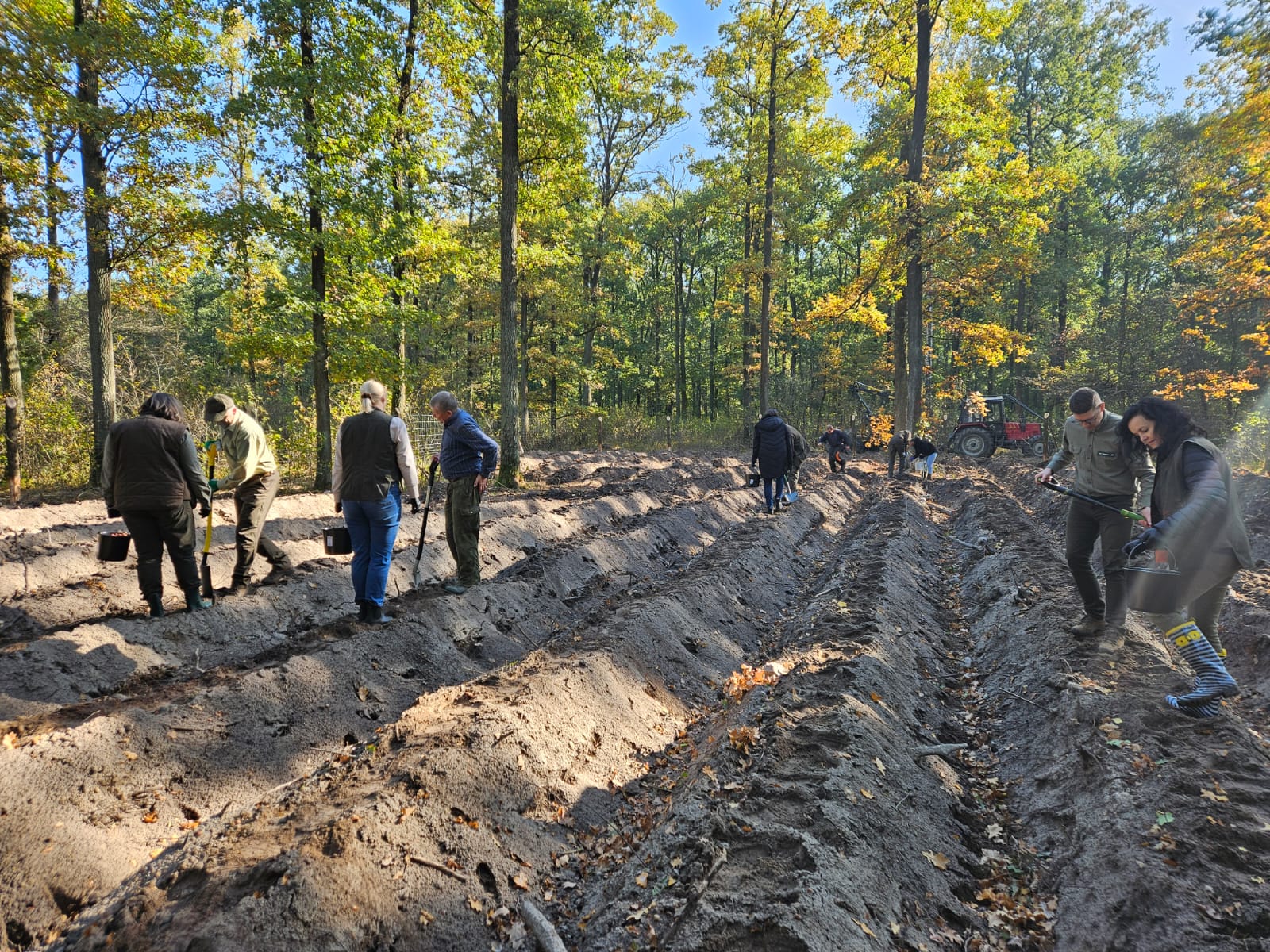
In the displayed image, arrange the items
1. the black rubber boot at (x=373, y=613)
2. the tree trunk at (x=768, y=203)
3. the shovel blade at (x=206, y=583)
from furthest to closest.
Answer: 1. the tree trunk at (x=768, y=203)
2. the shovel blade at (x=206, y=583)
3. the black rubber boot at (x=373, y=613)

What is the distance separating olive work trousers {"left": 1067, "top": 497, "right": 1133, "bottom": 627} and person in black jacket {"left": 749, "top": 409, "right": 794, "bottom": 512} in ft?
20.8

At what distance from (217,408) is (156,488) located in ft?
3.24

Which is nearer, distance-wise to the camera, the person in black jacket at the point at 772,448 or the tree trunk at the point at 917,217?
the person in black jacket at the point at 772,448

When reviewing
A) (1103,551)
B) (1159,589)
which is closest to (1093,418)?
(1103,551)

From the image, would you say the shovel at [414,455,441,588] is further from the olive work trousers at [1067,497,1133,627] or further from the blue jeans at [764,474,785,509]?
the blue jeans at [764,474,785,509]

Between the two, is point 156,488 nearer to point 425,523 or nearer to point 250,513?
point 250,513

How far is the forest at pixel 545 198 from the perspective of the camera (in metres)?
10.6

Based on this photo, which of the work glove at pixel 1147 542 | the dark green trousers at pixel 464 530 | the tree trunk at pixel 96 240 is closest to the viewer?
the work glove at pixel 1147 542

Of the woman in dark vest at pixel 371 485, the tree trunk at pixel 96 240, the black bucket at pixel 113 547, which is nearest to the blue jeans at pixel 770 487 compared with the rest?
the woman in dark vest at pixel 371 485

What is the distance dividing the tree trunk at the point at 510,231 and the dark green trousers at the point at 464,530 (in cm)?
599

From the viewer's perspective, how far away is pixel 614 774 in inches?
157

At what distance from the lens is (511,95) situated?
11930 mm

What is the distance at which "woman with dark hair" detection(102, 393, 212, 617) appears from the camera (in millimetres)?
5129

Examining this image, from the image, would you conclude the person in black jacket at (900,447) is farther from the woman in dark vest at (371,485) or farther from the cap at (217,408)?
the cap at (217,408)
